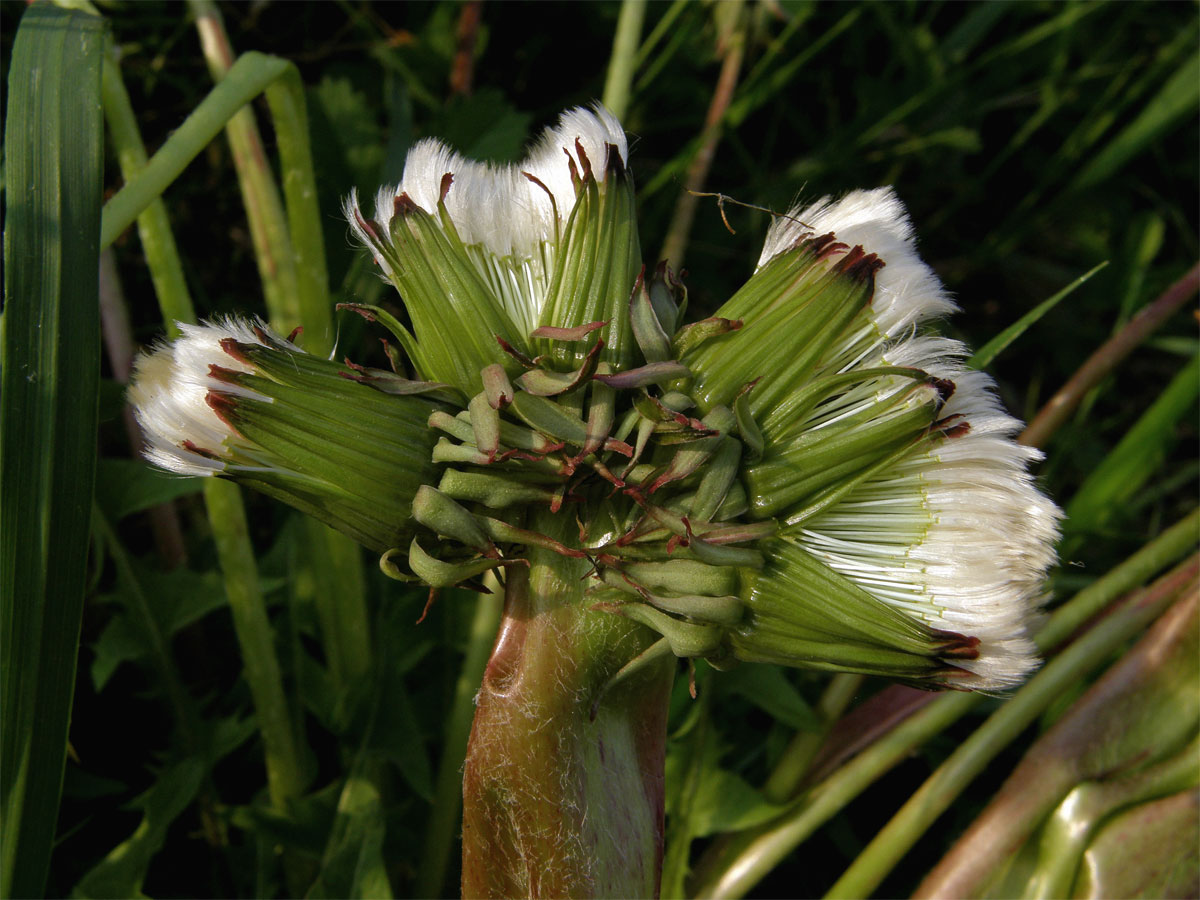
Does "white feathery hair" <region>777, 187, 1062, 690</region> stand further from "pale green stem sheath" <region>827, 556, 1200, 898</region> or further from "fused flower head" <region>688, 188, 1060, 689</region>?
"pale green stem sheath" <region>827, 556, 1200, 898</region>

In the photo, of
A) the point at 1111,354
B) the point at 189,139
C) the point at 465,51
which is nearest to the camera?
the point at 189,139

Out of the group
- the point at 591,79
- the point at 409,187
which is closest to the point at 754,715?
the point at 409,187

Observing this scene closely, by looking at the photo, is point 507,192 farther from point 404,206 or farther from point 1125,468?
point 1125,468

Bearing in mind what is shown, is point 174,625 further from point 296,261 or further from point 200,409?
point 200,409

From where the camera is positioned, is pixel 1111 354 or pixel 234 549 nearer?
pixel 234 549

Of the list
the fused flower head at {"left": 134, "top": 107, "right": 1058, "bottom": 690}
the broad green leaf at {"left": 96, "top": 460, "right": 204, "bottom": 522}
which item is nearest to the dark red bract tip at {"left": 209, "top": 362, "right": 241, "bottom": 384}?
the fused flower head at {"left": 134, "top": 107, "right": 1058, "bottom": 690}

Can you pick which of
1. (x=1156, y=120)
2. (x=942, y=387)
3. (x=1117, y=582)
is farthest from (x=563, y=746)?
(x=1156, y=120)
